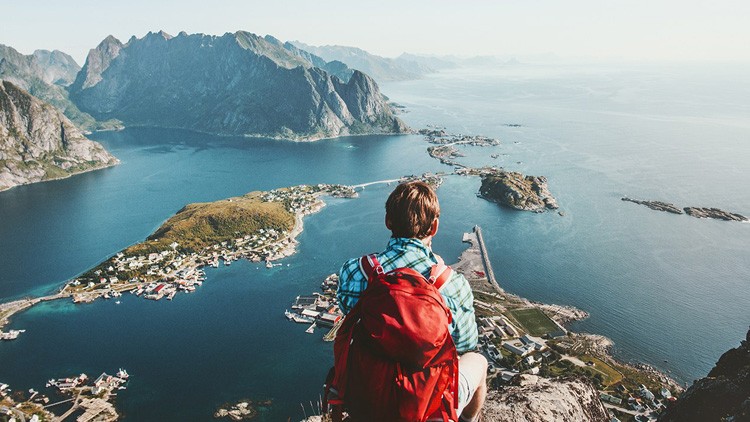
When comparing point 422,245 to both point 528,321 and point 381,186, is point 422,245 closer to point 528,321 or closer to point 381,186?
point 528,321

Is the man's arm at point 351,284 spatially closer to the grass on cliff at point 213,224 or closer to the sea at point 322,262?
the sea at point 322,262

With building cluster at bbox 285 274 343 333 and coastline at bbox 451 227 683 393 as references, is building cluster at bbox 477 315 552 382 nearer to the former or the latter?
coastline at bbox 451 227 683 393

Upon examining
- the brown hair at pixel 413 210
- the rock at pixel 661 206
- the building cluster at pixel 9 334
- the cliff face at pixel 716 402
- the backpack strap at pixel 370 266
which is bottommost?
the rock at pixel 661 206

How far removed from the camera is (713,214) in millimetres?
80625

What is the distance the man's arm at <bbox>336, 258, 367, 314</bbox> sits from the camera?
354 centimetres

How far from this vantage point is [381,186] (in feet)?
351

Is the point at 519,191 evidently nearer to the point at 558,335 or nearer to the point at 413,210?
the point at 558,335

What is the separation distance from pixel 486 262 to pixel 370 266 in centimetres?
6200

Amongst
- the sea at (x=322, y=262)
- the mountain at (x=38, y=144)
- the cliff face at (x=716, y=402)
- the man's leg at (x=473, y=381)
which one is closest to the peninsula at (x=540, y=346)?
the sea at (x=322, y=262)

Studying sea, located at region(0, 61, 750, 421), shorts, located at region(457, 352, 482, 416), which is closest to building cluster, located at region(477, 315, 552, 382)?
sea, located at region(0, 61, 750, 421)

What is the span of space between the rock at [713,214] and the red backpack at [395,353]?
9754 cm

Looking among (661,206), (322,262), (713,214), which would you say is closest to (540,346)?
(322,262)

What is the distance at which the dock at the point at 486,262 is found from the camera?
5619cm

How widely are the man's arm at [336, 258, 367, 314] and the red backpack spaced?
1.00 ft
